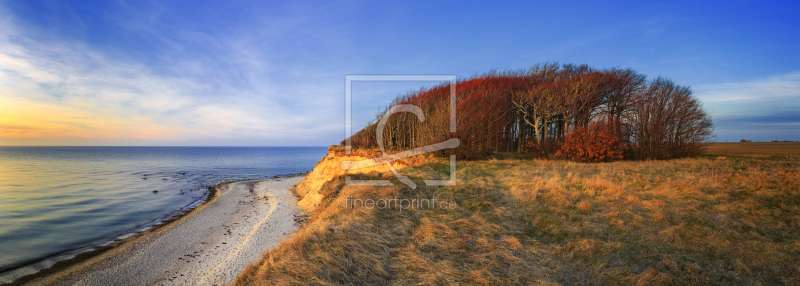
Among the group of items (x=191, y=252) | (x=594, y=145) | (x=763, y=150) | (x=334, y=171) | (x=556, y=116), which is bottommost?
(x=191, y=252)

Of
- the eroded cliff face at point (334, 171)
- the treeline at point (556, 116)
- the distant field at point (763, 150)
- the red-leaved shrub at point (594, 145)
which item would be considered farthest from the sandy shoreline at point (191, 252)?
the distant field at point (763, 150)

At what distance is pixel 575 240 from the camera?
6.57 meters

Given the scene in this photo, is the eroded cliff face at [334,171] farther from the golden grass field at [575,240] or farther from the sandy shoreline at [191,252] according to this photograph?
the golden grass field at [575,240]

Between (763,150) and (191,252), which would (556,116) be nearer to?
(763,150)

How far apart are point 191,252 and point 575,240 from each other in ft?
40.2

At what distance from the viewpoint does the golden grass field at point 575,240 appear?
5008 millimetres

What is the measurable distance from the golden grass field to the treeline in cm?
1190

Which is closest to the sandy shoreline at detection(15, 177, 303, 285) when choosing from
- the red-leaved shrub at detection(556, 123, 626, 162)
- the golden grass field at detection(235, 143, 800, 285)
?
the golden grass field at detection(235, 143, 800, 285)

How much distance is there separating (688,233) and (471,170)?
9.96 meters

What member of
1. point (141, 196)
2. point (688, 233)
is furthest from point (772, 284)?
point (141, 196)

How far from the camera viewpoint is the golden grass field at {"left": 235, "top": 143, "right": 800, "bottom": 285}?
16.4 feet

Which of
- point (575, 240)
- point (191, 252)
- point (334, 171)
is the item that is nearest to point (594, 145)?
point (575, 240)

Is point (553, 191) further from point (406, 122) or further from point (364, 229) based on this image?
point (406, 122)

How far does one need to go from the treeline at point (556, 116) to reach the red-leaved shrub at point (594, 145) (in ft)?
0.60
